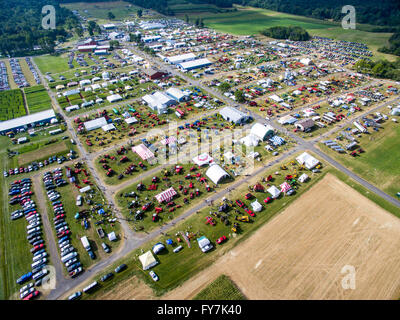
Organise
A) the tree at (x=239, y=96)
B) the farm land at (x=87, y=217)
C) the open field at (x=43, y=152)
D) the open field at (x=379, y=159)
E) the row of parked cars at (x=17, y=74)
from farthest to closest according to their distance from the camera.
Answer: the row of parked cars at (x=17, y=74), the tree at (x=239, y=96), the open field at (x=43, y=152), the open field at (x=379, y=159), the farm land at (x=87, y=217)

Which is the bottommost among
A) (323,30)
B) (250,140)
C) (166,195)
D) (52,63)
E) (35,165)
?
(166,195)

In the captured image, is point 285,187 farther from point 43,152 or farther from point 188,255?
point 43,152

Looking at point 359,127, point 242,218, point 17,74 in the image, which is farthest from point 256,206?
point 17,74

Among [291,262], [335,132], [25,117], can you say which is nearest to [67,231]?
[291,262]

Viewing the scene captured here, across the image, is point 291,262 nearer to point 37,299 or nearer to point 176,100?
point 37,299

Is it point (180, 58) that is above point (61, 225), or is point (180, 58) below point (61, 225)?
above

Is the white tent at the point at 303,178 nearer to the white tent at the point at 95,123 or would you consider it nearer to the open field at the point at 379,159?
the open field at the point at 379,159

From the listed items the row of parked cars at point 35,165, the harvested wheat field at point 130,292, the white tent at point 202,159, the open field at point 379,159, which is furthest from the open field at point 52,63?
the open field at point 379,159
